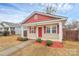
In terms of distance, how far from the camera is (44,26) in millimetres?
3453

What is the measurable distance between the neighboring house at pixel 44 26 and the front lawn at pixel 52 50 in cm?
15

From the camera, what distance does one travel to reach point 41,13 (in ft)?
11.3

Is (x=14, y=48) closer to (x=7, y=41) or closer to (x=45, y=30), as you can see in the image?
(x=7, y=41)

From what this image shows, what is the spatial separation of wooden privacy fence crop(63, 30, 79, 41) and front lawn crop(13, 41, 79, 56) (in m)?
0.06

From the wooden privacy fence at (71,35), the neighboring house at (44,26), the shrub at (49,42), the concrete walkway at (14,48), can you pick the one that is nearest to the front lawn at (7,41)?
the concrete walkway at (14,48)

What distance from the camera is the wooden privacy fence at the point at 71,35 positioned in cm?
343

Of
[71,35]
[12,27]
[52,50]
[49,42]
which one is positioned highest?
[12,27]

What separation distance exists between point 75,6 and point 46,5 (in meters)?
0.44

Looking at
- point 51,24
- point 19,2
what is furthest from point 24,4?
point 51,24

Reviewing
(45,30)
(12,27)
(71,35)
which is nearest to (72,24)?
(71,35)

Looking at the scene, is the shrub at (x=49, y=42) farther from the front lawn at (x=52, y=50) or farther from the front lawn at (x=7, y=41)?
the front lawn at (x=7, y=41)

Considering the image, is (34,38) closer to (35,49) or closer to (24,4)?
(35,49)

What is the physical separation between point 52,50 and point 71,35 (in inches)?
14.7

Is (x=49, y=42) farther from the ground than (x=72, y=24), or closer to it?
closer to it
